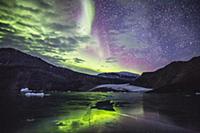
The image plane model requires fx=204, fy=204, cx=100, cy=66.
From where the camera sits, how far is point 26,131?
12.5 meters

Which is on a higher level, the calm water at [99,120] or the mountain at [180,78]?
the mountain at [180,78]

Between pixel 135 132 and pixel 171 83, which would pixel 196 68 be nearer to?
pixel 171 83

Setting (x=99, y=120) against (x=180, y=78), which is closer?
(x=99, y=120)

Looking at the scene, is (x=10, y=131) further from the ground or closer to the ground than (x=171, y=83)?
closer to the ground

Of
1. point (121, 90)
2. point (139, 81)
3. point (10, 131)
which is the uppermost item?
point (139, 81)

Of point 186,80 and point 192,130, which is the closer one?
point 192,130

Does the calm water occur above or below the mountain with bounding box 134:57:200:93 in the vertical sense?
below

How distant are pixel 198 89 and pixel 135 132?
11666 cm

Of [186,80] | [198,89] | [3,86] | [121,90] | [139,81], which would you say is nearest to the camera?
[198,89]

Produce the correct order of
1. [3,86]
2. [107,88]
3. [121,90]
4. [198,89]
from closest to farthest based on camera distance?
[198,89] → [121,90] → [107,88] → [3,86]

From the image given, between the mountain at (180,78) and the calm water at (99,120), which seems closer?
the calm water at (99,120)

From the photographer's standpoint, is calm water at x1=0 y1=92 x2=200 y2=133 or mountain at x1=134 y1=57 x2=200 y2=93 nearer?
calm water at x1=0 y1=92 x2=200 y2=133

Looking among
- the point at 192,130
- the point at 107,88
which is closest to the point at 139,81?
the point at 107,88

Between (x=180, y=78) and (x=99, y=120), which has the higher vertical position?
(x=180, y=78)
